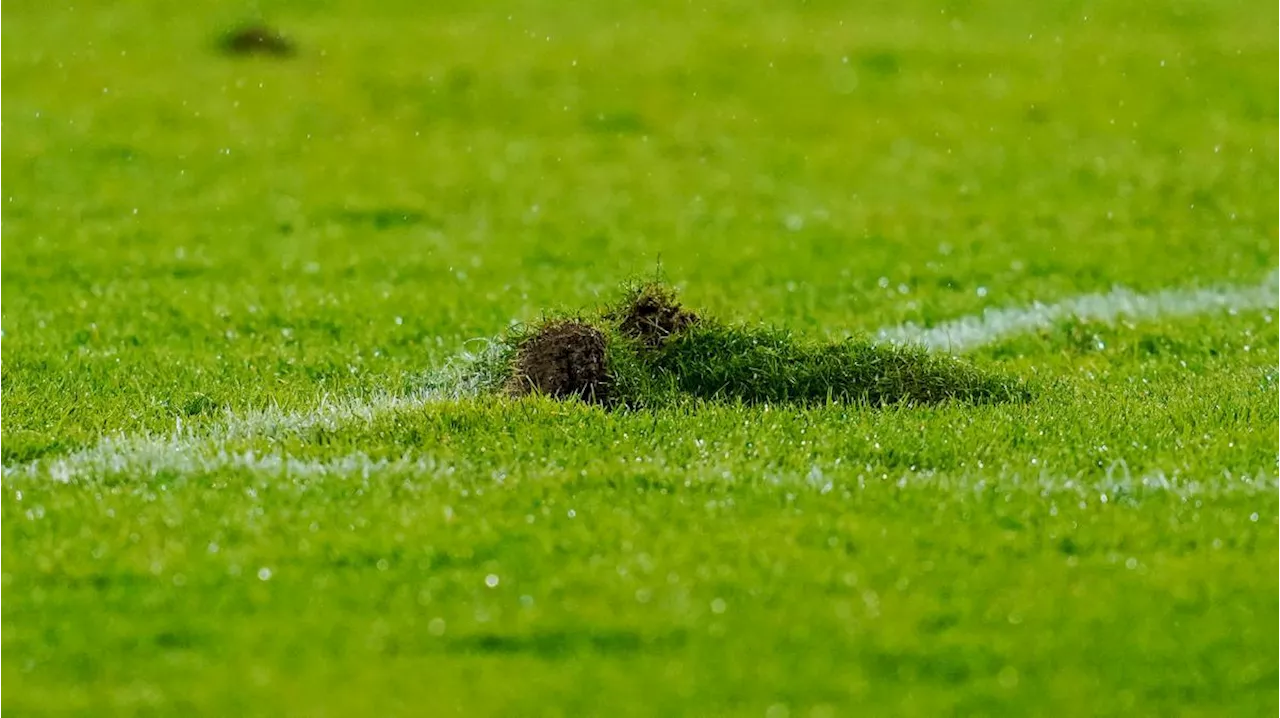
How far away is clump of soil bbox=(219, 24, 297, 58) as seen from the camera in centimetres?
3225

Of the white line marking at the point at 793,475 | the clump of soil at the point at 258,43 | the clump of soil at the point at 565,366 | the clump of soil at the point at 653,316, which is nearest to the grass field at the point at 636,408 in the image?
the white line marking at the point at 793,475

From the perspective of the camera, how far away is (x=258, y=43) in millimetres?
32656

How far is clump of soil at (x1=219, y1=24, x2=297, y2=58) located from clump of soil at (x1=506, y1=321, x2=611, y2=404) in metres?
19.7

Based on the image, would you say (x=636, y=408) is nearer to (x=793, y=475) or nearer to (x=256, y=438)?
(x=793, y=475)

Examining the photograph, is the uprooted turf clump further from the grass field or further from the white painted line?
the white painted line

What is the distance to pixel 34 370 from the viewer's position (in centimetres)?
1548

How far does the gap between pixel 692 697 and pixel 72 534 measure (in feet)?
13.3

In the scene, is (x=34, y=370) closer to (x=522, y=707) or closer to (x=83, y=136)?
(x=522, y=707)

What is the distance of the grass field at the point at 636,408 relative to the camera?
857cm

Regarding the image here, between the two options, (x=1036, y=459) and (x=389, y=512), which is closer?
(x=389, y=512)

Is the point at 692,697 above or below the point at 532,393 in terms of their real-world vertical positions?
above

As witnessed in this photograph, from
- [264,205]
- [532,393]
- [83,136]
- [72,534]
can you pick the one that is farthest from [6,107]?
[72,534]

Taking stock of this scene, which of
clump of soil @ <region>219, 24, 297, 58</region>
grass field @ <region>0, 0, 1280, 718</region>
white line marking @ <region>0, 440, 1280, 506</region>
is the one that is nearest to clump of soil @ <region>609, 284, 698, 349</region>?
grass field @ <region>0, 0, 1280, 718</region>

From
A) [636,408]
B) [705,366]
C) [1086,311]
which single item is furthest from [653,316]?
[1086,311]
